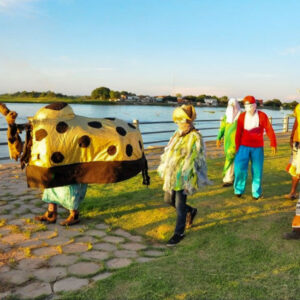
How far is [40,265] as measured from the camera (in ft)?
10.5

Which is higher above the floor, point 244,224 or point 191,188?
point 191,188

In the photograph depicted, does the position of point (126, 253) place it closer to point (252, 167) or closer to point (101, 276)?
point (101, 276)

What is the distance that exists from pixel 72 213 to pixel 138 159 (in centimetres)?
113

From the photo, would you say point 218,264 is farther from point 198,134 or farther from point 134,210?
point 134,210

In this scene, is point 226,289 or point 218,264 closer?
point 226,289

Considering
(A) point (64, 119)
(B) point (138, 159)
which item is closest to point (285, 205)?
(B) point (138, 159)

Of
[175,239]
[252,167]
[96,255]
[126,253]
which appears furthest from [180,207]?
[252,167]

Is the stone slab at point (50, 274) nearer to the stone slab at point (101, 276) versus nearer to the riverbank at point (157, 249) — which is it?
the riverbank at point (157, 249)

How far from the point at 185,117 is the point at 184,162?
0.50 metres

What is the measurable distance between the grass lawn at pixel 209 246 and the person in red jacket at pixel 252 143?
12.2 inches

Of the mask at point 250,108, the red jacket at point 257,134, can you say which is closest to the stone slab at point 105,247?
the red jacket at point 257,134

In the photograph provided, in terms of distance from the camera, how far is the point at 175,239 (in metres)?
3.81

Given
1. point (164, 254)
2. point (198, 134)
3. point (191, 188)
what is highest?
point (198, 134)

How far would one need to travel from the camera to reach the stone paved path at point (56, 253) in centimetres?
285
